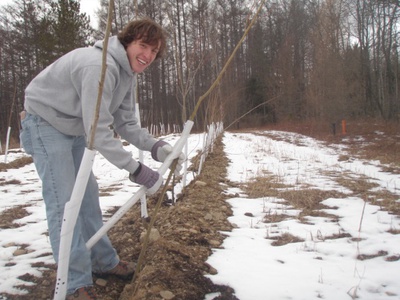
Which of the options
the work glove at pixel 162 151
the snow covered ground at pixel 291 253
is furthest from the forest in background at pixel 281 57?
the work glove at pixel 162 151

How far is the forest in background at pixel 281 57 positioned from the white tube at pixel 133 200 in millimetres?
6877

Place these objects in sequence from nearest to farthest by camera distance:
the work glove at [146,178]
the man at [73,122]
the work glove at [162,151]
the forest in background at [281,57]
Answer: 1. the man at [73,122]
2. the work glove at [146,178]
3. the work glove at [162,151]
4. the forest in background at [281,57]

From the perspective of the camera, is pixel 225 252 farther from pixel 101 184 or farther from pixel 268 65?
pixel 268 65

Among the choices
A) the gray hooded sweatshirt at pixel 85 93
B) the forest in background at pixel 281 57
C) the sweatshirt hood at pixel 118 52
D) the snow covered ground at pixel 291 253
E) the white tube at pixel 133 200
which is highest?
the forest in background at pixel 281 57

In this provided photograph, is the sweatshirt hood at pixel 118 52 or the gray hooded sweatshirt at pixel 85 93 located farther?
the sweatshirt hood at pixel 118 52

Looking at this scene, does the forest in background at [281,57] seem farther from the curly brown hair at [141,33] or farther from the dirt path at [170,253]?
the curly brown hair at [141,33]

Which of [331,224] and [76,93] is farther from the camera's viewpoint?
[331,224]

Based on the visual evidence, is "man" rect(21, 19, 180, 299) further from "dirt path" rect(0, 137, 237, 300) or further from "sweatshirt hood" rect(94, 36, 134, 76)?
"dirt path" rect(0, 137, 237, 300)

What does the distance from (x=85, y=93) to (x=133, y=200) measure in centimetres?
54

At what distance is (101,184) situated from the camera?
17.9ft

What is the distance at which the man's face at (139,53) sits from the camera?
1592mm

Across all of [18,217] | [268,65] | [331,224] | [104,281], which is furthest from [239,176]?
[268,65]

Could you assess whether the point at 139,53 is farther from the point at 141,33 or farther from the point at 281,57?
the point at 281,57

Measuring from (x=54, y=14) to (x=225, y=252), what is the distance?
1987cm
